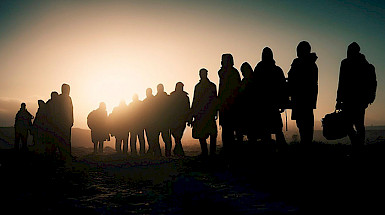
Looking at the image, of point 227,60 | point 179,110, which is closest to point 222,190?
point 227,60

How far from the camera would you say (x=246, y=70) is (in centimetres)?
798

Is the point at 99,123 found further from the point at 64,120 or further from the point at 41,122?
the point at 64,120

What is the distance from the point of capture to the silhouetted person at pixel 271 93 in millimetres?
7098

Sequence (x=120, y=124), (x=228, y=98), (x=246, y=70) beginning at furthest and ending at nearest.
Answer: (x=120, y=124) → (x=228, y=98) → (x=246, y=70)

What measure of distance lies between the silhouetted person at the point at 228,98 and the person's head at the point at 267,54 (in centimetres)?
→ 123

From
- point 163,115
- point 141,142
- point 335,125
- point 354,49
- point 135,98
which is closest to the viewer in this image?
point 335,125

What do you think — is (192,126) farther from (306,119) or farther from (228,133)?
(306,119)

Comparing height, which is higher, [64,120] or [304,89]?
[304,89]

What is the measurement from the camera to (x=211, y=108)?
8891 millimetres

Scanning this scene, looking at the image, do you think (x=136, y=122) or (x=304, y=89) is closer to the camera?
(x=304, y=89)

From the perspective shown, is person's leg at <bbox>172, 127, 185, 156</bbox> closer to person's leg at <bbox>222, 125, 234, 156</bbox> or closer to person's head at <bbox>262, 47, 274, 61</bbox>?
person's leg at <bbox>222, 125, 234, 156</bbox>

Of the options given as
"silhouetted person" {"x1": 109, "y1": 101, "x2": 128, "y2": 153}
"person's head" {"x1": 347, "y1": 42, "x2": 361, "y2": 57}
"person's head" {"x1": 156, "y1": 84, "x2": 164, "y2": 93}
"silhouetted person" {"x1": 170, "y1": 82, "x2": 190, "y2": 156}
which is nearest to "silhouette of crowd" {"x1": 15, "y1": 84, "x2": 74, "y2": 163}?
"person's head" {"x1": 156, "y1": 84, "x2": 164, "y2": 93}

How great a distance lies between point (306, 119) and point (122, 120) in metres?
10.5

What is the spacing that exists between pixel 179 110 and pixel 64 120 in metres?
4.32
